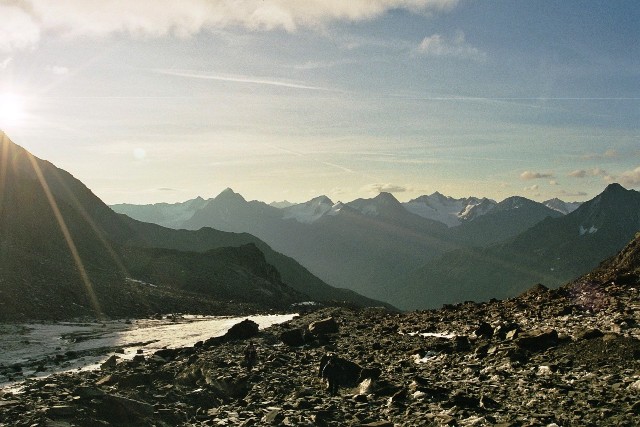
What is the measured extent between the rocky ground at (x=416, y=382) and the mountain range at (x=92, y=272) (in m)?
37.4

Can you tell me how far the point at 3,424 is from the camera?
14.3 meters

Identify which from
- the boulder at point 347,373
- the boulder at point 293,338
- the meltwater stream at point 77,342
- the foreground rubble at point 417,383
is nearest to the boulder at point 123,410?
the foreground rubble at point 417,383

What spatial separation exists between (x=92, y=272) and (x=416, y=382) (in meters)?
78.2

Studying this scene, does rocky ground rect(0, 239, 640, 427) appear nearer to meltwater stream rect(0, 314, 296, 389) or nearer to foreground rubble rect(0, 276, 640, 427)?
foreground rubble rect(0, 276, 640, 427)

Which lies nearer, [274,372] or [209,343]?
[274,372]

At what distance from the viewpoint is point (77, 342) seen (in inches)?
1507

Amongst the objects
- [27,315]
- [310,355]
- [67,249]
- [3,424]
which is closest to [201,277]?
[67,249]

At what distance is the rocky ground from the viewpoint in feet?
43.1

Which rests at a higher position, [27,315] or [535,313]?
[535,313]

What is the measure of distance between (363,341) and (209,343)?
33.2 ft

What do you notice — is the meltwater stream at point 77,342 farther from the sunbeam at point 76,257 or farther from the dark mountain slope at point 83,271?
the sunbeam at point 76,257

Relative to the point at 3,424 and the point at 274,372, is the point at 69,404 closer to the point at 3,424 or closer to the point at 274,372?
the point at 3,424

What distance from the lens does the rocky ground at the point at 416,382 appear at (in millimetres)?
13124

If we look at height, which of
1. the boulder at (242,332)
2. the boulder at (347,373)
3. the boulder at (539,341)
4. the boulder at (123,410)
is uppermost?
the boulder at (539,341)
